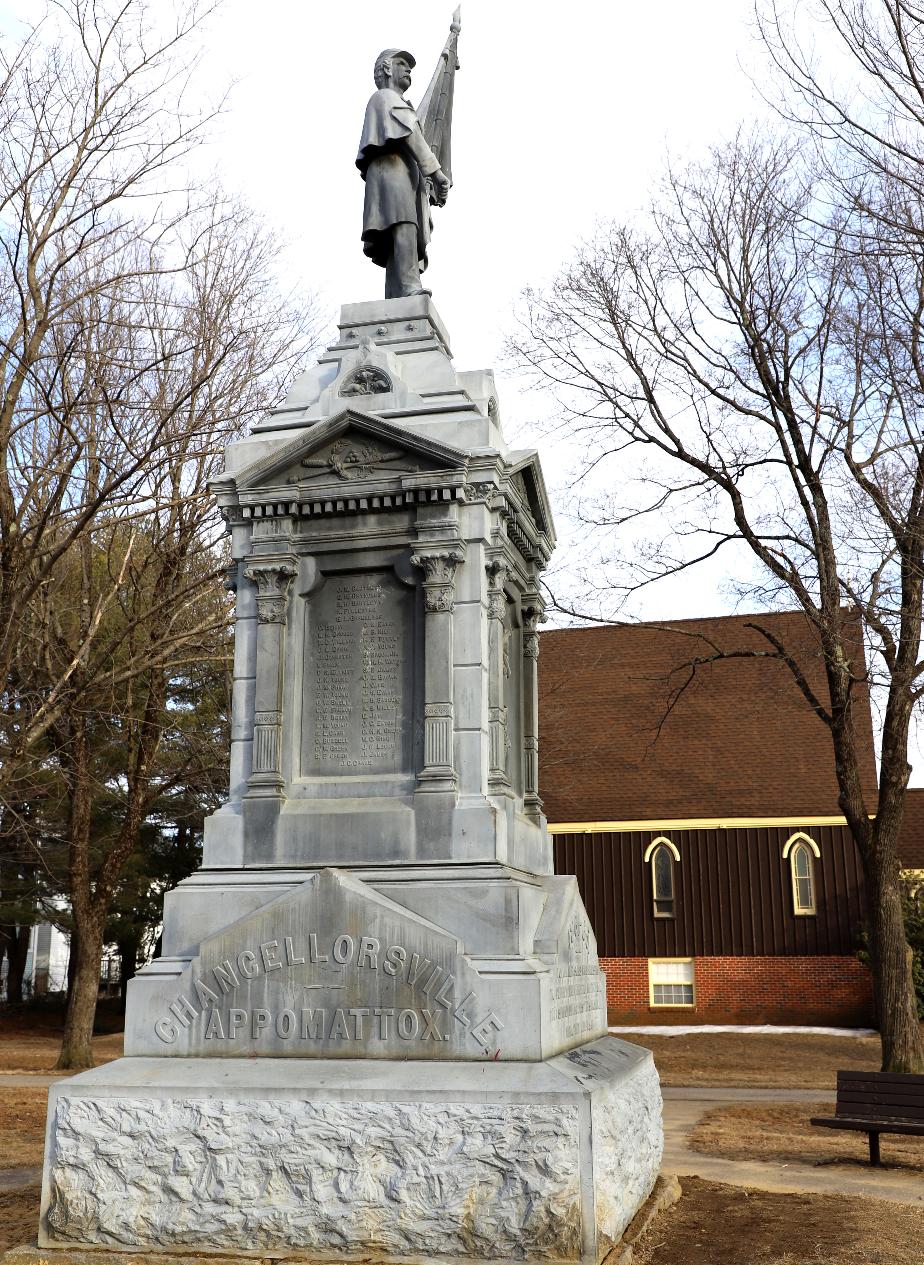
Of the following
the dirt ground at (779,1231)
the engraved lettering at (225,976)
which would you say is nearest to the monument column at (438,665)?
the engraved lettering at (225,976)

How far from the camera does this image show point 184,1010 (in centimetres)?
781

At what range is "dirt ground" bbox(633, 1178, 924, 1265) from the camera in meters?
7.12

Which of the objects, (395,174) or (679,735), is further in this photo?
(679,735)

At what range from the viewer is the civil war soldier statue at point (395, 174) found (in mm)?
10070

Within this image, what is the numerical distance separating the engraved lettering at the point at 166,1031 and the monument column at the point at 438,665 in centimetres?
215

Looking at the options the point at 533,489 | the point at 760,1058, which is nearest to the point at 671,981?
the point at 760,1058

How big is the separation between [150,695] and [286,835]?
14.2 metres

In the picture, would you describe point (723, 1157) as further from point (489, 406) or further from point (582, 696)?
point (582, 696)

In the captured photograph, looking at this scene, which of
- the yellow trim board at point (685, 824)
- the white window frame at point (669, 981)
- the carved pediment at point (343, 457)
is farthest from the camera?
the yellow trim board at point (685, 824)

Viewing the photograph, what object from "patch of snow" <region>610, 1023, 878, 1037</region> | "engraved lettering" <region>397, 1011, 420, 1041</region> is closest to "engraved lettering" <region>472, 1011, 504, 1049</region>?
"engraved lettering" <region>397, 1011, 420, 1041</region>

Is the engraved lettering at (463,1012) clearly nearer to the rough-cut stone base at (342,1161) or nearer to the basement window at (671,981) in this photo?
the rough-cut stone base at (342,1161)

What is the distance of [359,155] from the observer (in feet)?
33.5

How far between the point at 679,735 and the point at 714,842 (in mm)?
3539

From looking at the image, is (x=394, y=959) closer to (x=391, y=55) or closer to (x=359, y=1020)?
(x=359, y=1020)
